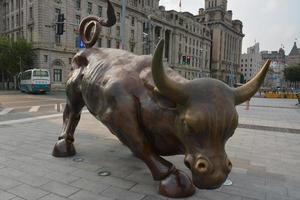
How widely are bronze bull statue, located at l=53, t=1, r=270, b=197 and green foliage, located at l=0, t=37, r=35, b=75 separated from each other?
3581 cm

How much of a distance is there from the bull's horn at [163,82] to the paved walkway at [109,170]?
1451mm

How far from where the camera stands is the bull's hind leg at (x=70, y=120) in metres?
5.11

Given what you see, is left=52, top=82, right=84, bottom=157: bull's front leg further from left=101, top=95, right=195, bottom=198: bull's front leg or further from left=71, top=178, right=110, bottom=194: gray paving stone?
left=101, top=95, right=195, bottom=198: bull's front leg

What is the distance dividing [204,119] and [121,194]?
1.64 meters

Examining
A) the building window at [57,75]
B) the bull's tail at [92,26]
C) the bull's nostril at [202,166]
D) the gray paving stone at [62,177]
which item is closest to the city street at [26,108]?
the bull's tail at [92,26]

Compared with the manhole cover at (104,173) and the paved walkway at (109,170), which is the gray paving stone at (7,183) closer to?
the paved walkway at (109,170)

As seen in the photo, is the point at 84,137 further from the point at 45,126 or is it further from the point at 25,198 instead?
the point at 25,198

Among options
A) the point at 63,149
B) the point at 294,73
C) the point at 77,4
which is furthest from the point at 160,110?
the point at 294,73

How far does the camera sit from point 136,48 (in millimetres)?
54969

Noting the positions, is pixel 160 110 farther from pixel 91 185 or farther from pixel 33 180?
pixel 33 180

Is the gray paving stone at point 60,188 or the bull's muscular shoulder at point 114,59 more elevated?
the bull's muscular shoulder at point 114,59

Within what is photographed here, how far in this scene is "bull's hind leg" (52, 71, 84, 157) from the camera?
5.11 meters

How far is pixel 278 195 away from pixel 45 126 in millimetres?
6920

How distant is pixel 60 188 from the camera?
3.70 m
